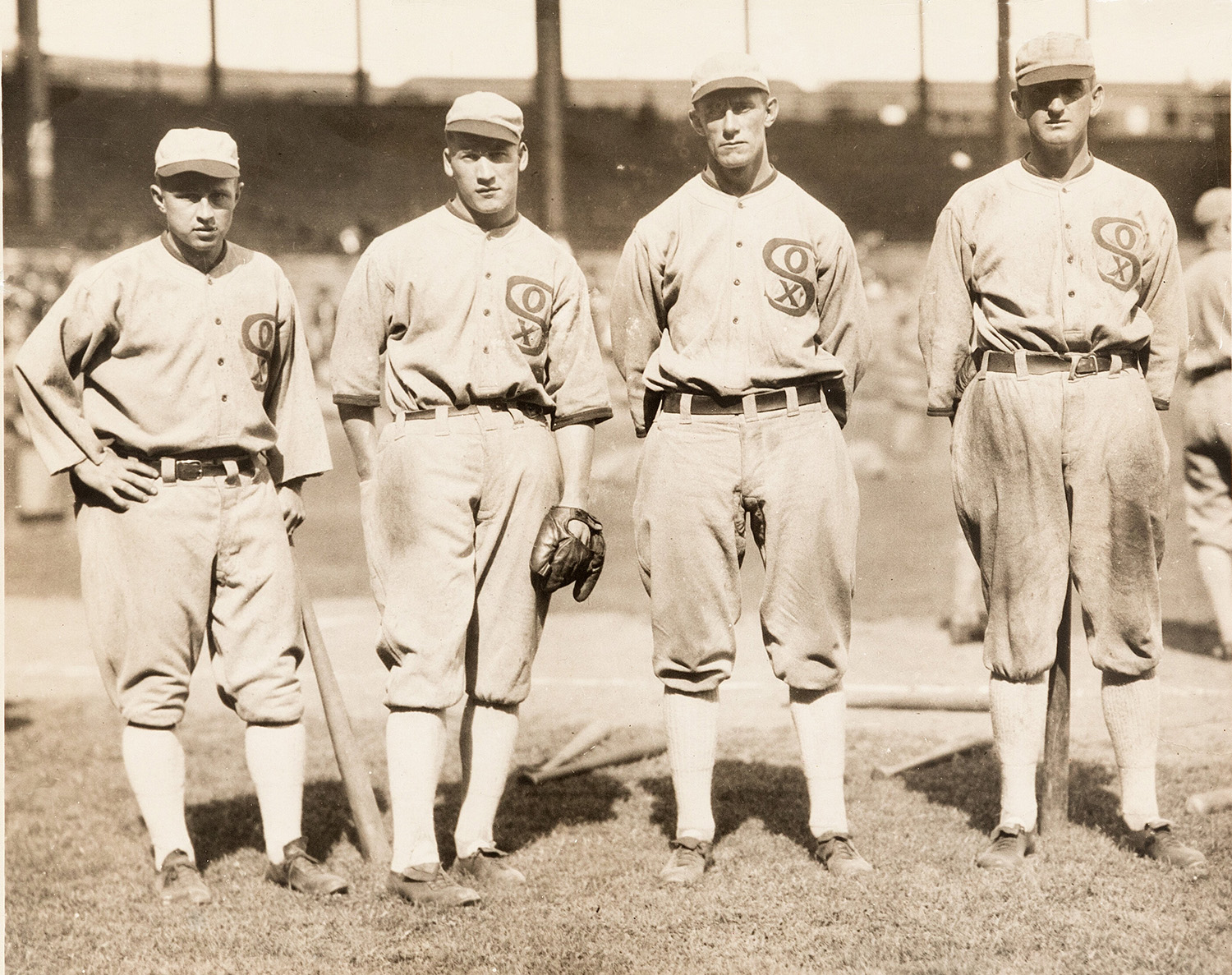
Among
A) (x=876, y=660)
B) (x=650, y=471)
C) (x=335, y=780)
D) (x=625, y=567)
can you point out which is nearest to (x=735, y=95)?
(x=650, y=471)

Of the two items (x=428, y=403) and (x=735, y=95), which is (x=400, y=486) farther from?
(x=735, y=95)

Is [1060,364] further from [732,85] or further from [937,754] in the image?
[937,754]

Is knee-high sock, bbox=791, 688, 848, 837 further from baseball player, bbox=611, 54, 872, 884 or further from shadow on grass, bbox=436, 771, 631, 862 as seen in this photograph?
shadow on grass, bbox=436, 771, 631, 862

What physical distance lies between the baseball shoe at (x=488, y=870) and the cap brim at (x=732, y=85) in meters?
2.38

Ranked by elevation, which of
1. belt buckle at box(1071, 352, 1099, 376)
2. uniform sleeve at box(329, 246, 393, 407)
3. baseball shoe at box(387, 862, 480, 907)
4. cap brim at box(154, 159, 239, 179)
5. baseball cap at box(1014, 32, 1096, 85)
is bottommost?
baseball shoe at box(387, 862, 480, 907)

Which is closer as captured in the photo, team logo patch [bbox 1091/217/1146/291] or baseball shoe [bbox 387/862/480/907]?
baseball shoe [bbox 387/862/480/907]

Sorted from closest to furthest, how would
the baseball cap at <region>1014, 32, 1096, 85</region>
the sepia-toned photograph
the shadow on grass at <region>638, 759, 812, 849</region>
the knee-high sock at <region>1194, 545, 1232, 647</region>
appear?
the sepia-toned photograph
the baseball cap at <region>1014, 32, 1096, 85</region>
the shadow on grass at <region>638, 759, 812, 849</region>
the knee-high sock at <region>1194, 545, 1232, 647</region>

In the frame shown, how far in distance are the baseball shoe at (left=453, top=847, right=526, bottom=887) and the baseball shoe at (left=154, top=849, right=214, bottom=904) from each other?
2.51ft

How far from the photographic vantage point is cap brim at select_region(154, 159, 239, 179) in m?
4.05

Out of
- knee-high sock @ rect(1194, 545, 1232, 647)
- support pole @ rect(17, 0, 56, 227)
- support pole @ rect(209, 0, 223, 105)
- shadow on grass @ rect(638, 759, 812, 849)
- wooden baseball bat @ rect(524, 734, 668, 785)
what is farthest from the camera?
support pole @ rect(17, 0, 56, 227)

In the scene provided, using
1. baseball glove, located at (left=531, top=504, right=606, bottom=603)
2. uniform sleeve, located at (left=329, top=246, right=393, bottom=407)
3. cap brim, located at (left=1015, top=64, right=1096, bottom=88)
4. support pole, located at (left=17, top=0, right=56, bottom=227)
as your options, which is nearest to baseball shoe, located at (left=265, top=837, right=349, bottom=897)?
baseball glove, located at (left=531, top=504, right=606, bottom=603)

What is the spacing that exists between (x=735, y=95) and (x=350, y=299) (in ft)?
4.34

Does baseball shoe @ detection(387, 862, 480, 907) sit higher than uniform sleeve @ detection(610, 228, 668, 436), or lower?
lower

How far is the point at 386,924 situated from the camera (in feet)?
12.6
